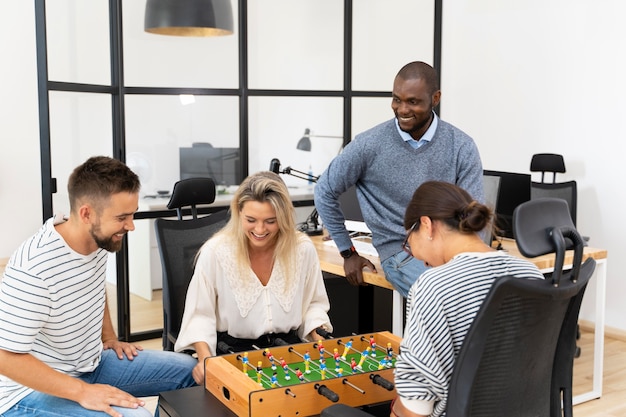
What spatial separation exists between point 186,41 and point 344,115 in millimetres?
1263

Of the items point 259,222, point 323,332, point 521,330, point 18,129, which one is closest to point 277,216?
point 259,222

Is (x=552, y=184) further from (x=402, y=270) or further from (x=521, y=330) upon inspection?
(x=521, y=330)

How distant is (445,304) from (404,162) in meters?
1.50

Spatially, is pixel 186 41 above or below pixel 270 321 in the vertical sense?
above

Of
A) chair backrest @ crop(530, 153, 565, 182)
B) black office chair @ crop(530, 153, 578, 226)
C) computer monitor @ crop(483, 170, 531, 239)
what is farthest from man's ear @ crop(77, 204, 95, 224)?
chair backrest @ crop(530, 153, 565, 182)

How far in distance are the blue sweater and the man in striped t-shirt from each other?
1081 mm

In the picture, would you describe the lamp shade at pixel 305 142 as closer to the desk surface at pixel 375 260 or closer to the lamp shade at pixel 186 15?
the lamp shade at pixel 186 15

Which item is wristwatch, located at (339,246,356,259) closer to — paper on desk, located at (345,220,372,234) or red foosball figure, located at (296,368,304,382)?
paper on desk, located at (345,220,372,234)

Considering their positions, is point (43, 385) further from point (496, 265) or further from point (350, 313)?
point (350, 313)

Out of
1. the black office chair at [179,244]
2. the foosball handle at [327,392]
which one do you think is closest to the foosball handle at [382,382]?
the foosball handle at [327,392]

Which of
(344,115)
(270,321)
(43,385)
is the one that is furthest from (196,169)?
(43,385)

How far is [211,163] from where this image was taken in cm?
522

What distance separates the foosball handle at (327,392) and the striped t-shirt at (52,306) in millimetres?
814

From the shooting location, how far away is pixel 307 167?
5562 mm
